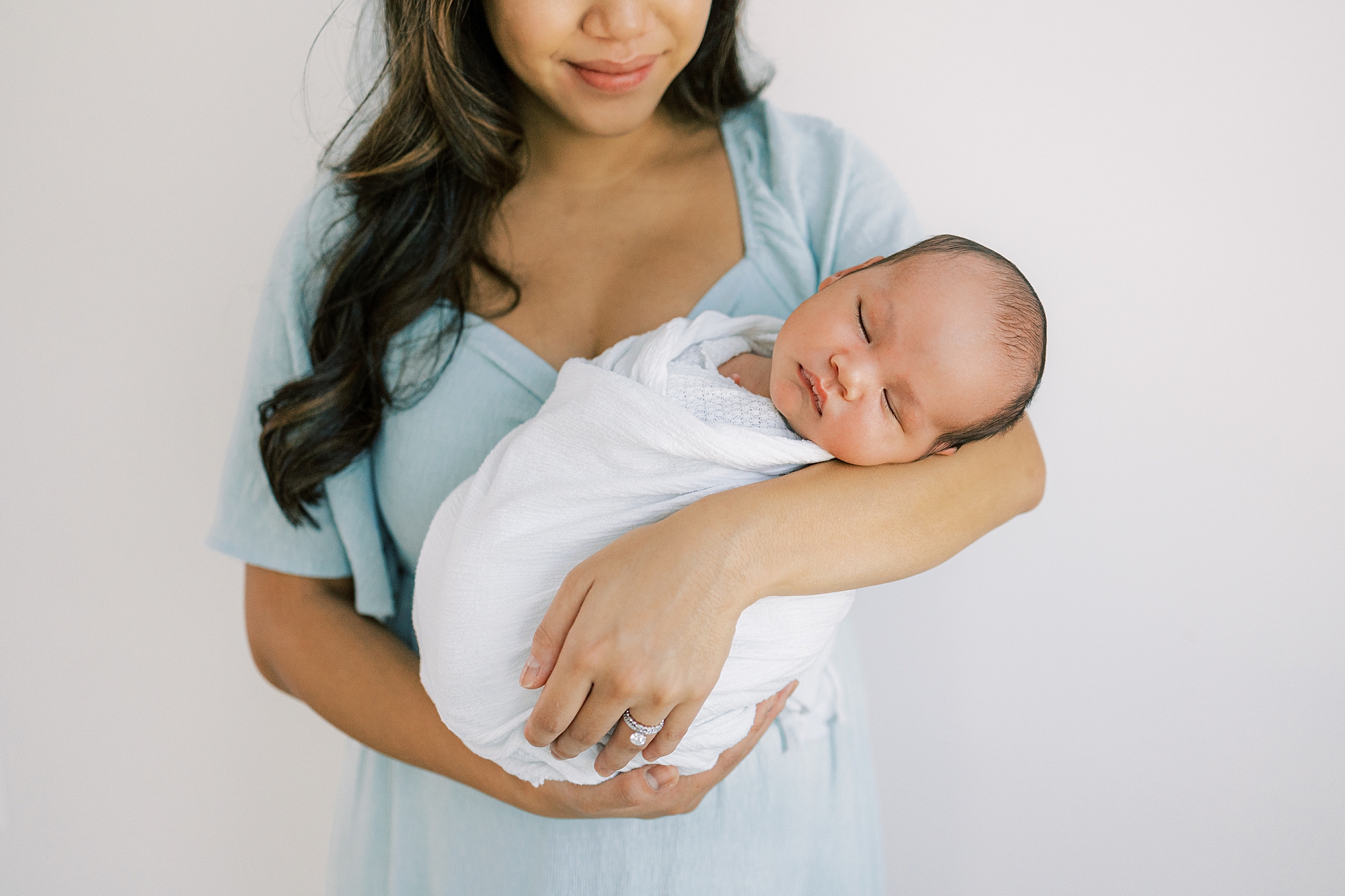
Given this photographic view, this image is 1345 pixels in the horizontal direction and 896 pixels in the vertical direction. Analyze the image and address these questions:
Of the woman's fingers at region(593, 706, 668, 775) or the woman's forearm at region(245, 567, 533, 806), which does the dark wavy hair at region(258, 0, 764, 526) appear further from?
the woman's fingers at region(593, 706, 668, 775)

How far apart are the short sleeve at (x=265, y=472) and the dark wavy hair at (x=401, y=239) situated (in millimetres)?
25

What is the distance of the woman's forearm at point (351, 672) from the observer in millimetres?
1032

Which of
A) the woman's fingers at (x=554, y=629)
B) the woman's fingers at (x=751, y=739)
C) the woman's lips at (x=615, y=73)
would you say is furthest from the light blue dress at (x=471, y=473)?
the woman's fingers at (x=554, y=629)

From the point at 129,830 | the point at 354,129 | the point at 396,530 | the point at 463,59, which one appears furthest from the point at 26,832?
the point at 463,59

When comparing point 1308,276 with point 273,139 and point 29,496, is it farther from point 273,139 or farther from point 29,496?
point 29,496

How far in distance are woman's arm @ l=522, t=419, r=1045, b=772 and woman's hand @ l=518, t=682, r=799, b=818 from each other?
0.21 feet

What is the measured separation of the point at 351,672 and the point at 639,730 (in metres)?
0.48

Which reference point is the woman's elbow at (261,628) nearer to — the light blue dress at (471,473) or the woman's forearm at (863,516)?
the light blue dress at (471,473)

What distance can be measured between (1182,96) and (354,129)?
49.4 inches

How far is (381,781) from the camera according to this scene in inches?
49.4

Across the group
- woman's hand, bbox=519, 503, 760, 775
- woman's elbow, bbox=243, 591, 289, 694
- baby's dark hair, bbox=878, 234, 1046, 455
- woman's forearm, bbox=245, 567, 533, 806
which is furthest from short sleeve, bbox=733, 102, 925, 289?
woman's elbow, bbox=243, 591, 289, 694

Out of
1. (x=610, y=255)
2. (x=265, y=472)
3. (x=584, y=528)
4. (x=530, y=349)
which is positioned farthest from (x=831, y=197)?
(x=265, y=472)

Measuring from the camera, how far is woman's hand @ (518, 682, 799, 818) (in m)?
0.91

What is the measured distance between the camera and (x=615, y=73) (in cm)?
102
